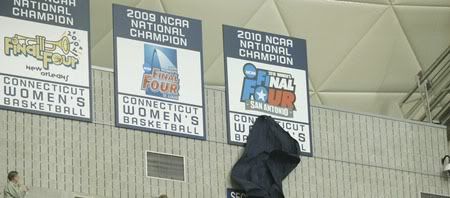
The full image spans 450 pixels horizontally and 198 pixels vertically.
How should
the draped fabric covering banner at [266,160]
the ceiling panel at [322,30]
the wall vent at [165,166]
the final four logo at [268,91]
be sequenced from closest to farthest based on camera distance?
the wall vent at [165,166]
the draped fabric covering banner at [266,160]
the final four logo at [268,91]
the ceiling panel at [322,30]

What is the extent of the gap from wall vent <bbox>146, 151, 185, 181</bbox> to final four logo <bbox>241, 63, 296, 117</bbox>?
2.14 meters

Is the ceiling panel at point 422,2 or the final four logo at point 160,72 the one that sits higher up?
the ceiling panel at point 422,2

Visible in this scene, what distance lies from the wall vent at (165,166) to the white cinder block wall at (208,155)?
12 centimetres

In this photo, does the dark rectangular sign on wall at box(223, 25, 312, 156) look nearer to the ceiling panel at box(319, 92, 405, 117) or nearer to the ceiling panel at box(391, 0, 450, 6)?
the ceiling panel at box(319, 92, 405, 117)

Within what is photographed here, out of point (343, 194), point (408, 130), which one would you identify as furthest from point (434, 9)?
point (343, 194)

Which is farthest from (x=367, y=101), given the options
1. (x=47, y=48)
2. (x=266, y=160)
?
(x=47, y=48)

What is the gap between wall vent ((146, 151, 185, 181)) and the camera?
3144cm

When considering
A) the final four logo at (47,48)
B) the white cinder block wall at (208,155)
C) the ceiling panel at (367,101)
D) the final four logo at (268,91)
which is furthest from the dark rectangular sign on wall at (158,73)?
the ceiling panel at (367,101)

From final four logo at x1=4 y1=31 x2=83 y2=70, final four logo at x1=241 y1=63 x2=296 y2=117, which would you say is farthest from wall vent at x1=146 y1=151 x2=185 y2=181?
final four logo at x1=4 y1=31 x2=83 y2=70

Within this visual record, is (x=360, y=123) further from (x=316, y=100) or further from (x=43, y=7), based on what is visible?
(x=43, y=7)

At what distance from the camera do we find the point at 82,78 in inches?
1216

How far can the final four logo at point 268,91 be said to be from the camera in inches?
1303

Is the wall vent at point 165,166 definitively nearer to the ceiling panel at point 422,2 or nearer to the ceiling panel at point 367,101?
the ceiling panel at point 367,101

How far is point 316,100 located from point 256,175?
21.3 ft
